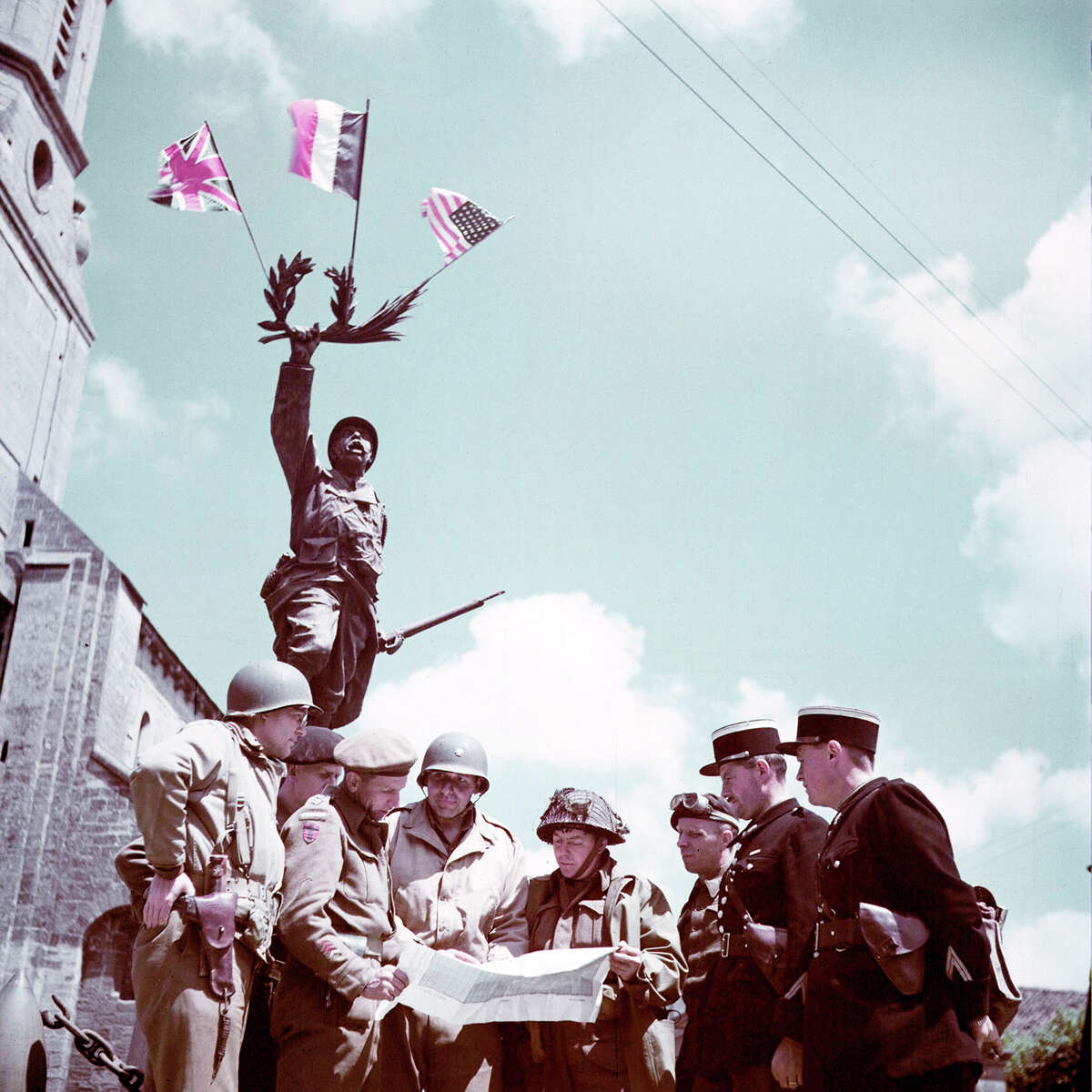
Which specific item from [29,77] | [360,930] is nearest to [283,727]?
[360,930]

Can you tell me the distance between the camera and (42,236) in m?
29.9

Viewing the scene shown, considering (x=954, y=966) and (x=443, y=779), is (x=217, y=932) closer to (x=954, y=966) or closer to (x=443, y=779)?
(x=443, y=779)

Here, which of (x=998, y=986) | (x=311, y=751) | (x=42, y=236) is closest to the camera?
(x=998, y=986)

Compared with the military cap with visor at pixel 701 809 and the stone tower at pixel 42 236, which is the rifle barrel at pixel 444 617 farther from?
the stone tower at pixel 42 236

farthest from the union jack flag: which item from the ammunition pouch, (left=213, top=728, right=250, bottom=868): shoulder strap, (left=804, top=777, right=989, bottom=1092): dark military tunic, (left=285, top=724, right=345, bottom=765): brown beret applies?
the ammunition pouch

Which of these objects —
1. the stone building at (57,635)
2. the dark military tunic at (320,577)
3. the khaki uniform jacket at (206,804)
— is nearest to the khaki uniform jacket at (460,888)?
the khaki uniform jacket at (206,804)

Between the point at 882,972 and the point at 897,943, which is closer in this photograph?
the point at 897,943

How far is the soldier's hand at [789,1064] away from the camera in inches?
181

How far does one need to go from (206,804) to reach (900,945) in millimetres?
2609

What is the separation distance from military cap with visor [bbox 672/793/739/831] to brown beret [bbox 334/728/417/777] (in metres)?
1.62

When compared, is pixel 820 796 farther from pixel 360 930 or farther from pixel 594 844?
pixel 360 930

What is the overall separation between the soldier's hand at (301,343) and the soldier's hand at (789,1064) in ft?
20.6

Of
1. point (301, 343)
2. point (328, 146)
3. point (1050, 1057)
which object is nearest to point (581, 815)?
point (1050, 1057)

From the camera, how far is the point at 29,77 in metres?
30.9
